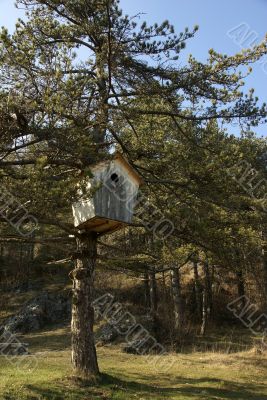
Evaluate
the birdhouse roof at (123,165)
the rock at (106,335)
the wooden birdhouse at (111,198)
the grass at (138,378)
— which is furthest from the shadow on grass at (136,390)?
the rock at (106,335)

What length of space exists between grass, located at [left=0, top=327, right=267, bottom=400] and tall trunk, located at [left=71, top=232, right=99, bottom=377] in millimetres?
378

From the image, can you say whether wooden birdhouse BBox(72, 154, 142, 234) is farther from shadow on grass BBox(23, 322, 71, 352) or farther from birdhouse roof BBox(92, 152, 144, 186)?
shadow on grass BBox(23, 322, 71, 352)

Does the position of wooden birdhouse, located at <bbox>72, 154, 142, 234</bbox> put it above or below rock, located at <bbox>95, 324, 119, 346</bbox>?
above

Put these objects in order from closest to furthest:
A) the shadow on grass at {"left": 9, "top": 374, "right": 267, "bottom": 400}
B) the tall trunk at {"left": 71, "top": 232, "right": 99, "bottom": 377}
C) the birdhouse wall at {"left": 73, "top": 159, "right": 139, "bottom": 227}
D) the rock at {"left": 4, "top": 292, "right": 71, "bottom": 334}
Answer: the shadow on grass at {"left": 9, "top": 374, "right": 267, "bottom": 400}, the birdhouse wall at {"left": 73, "top": 159, "right": 139, "bottom": 227}, the tall trunk at {"left": 71, "top": 232, "right": 99, "bottom": 377}, the rock at {"left": 4, "top": 292, "right": 71, "bottom": 334}

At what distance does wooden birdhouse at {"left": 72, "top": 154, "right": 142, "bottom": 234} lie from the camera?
902cm

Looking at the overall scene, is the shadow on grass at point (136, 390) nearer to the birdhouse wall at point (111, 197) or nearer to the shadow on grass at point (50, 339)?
the birdhouse wall at point (111, 197)

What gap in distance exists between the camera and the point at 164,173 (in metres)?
10.8

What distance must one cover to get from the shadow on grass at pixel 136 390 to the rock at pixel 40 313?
1217 cm

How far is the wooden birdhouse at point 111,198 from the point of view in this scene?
9.02m

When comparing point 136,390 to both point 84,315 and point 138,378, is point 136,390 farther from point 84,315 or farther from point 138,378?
point 84,315

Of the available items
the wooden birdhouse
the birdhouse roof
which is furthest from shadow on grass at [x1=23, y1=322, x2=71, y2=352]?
the birdhouse roof

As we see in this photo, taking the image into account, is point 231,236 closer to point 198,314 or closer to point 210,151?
point 210,151

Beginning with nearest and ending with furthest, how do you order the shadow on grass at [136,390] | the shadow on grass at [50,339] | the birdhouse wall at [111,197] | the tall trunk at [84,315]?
the shadow on grass at [136,390] → the birdhouse wall at [111,197] → the tall trunk at [84,315] → the shadow on grass at [50,339]

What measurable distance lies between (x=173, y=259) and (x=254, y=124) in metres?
3.67
